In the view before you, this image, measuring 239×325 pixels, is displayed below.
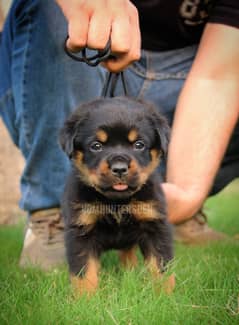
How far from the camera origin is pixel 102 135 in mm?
2188

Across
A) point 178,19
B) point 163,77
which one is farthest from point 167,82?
point 178,19

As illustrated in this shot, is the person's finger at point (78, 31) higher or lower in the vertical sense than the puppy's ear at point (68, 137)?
higher

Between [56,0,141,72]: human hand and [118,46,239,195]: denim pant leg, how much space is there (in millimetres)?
1182

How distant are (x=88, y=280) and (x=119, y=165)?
53 centimetres

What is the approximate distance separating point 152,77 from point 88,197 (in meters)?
1.48

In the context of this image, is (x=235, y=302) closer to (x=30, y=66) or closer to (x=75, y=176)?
(x=75, y=176)

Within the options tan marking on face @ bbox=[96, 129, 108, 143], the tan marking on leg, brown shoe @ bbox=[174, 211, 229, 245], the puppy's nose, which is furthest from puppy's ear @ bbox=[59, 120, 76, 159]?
brown shoe @ bbox=[174, 211, 229, 245]

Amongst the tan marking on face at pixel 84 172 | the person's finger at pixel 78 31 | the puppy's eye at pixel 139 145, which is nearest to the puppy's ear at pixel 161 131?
the puppy's eye at pixel 139 145

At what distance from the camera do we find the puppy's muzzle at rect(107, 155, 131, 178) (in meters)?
2.10

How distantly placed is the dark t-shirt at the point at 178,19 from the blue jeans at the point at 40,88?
64 cm

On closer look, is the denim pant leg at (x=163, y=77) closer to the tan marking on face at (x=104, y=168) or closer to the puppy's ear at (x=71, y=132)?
the puppy's ear at (x=71, y=132)

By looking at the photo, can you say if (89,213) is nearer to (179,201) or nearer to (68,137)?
(68,137)

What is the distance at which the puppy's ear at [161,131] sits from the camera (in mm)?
2303

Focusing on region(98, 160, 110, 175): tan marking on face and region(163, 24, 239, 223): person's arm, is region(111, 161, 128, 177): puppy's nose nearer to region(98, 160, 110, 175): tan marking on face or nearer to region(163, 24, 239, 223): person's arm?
region(98, 160, 110, 175): tan marking on face
